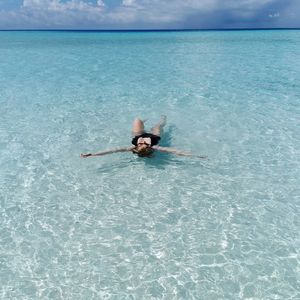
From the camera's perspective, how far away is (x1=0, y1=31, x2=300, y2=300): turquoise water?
6594 millimetres

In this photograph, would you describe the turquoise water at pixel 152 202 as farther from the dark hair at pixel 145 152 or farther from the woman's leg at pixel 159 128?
the dark hair at pixel 145 152

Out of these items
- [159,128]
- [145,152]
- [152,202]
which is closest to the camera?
[152,202]

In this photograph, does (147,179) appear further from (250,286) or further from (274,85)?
(274,85)

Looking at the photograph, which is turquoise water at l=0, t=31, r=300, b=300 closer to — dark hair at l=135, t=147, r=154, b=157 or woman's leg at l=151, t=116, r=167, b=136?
woman's leg at l=151, t=116, r=167, b=136

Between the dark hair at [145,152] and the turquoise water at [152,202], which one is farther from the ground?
the dark hair at [145,152]

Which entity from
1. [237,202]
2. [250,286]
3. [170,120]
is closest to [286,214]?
[237,202]

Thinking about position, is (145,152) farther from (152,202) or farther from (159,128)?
(159,128)

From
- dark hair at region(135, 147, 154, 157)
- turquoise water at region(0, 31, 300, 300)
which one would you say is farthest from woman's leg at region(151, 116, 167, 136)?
dark hair at region(135, 147, 154, 157)

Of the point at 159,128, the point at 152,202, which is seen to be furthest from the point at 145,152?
the point at 159,128

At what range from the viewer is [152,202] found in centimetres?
894

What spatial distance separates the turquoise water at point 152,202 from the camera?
6.59m

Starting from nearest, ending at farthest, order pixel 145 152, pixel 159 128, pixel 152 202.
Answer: pixel 152 202, pixel 145 152, pixel 159 128

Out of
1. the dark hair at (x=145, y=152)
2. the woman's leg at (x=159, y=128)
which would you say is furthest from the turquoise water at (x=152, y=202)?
the dark hair at (x=145, y=152)

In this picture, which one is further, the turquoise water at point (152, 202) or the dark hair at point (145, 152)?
the dark hair at point (145, 152)
